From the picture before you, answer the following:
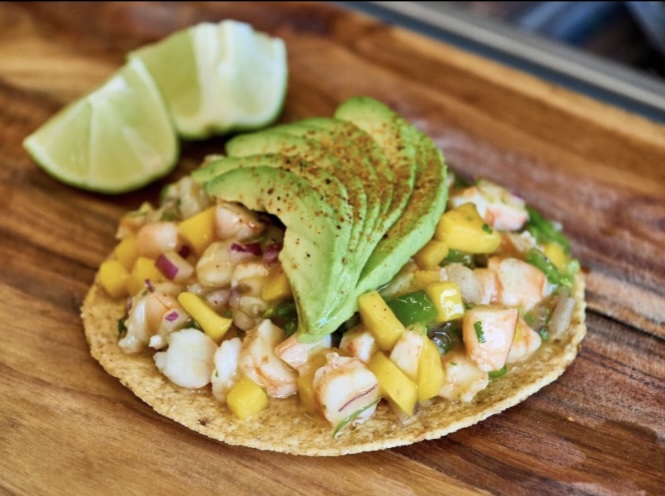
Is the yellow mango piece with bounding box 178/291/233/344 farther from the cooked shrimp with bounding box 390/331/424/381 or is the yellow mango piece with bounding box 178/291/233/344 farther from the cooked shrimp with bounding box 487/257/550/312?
the cooked shrimp with bounding box 487/257/550/312

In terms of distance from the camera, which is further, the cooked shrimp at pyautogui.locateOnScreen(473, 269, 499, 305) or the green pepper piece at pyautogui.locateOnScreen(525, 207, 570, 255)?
the green pepper piece at pyautogui.locateOnScreen(525, 207, 570, 255)

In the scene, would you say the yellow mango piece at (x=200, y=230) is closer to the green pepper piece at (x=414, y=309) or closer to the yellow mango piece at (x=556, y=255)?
the green pepper piece at (x=414, y=309)

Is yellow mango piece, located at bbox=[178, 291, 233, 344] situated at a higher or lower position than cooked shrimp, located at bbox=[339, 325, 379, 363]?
lower

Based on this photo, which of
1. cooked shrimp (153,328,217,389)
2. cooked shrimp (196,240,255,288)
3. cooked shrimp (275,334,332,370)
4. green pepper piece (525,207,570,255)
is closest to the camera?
cooked shrimp (275,334,332,370)

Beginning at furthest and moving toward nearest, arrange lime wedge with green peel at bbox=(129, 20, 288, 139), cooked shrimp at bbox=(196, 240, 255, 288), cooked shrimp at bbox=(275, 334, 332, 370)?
lime wedge with green peel at bbox=(129, 20, 288, 139)
cooked shrimp at bbox=(196, 240, 255, 288)
cooked shrimp at bbox=(275, 334, 332, 370)

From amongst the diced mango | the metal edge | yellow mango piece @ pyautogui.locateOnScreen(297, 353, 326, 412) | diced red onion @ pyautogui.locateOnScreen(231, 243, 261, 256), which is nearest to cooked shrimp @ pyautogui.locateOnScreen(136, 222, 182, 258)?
diced red onion @ pyautogui.locateOnScreen(231, 243, 261, 256)

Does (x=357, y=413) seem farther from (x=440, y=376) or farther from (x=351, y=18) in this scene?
(x=351, y=18)

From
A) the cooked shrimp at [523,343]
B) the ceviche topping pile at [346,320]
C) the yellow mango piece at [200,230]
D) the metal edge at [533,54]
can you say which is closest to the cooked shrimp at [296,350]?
the ceviche topping pile at [346,320]
